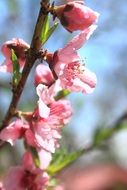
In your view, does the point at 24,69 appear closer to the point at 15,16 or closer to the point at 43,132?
the point at 43,132

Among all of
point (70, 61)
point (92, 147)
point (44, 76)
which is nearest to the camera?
point (70, 61)

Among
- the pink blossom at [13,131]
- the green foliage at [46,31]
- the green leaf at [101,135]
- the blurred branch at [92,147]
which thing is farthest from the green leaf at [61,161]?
the green foliage at [46,31]

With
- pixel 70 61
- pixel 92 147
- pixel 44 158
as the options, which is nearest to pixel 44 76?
pixel 70 61

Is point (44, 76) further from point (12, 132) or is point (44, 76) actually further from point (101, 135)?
Result: point (101, 135)

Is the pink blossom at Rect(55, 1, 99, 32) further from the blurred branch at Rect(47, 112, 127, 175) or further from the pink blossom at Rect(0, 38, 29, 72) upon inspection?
the blurred branch at Rect(47, 112, 127, 175)

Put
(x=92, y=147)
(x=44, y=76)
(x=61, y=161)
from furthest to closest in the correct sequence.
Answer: (x=92, y=147), (x=61, y=161), (x=44, y=76)

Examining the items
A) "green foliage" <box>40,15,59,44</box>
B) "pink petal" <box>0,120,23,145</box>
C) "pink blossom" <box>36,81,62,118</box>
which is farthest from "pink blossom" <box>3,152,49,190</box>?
"green foliage" <box>40,15,59,44</box>

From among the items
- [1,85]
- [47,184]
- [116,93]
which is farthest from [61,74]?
[116,93]
